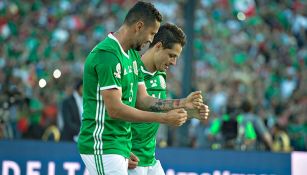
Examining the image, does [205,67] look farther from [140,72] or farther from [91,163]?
[91,163]

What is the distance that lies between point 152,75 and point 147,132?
46 cm

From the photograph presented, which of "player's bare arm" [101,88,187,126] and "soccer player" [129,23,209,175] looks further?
"soccer player" [129,23,209,175]

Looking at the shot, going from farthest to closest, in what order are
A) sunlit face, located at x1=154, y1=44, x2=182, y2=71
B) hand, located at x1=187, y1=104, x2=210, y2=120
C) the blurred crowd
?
1. the blurred crowd
2. sunlit face, located at x1=154, y1=44, x2=182, y2=71
3. hand, located at x1=187, y1=104, x2=210, y2=120

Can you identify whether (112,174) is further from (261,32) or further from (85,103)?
(261,32)

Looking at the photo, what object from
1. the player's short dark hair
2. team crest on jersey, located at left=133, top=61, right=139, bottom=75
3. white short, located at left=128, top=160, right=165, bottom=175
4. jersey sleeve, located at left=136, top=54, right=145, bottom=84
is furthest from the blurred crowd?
team crest on jersey, located at left=133, top=61, right=139, bottom=75

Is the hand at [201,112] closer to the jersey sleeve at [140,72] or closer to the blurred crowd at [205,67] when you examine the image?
the jersey sleeve at [140,72]

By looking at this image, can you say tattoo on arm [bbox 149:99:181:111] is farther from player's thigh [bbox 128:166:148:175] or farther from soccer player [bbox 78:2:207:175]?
player's thigh [bbox 128:166:148:175]

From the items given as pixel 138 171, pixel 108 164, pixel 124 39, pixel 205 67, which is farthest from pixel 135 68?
pixel 205 67

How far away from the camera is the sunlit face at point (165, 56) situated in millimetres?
6101

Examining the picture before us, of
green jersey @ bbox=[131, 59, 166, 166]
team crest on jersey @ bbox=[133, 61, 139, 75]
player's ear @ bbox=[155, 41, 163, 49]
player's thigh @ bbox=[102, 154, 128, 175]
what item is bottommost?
player's thigh @ bbox=[102, 154, 128, 175]

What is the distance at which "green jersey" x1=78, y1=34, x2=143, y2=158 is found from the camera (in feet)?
16.4

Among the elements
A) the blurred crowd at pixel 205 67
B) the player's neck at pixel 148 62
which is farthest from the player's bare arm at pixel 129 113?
the blurred crowd at pixel 205 67

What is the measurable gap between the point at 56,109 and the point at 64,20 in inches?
106

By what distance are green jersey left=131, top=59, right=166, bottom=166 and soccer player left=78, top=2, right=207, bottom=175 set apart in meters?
0.90
